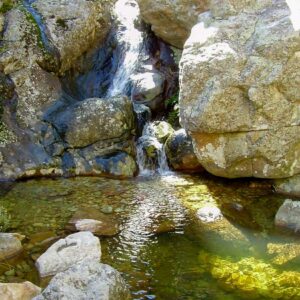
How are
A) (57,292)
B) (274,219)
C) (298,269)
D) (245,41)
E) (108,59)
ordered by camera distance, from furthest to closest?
(108,59), (245,41), (274,219), (298,269), (57,292)

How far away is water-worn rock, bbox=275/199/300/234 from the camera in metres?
6.84

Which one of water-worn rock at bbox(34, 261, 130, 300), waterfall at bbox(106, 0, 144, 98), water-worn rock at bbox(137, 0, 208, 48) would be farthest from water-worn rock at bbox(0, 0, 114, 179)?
water-worn rock at bbox(34, 261, 130, 300)

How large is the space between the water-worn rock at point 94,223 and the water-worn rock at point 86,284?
83.8 inches

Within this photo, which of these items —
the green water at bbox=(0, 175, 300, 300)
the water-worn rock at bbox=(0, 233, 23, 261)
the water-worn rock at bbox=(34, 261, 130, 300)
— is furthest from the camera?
the water-worn rock at bbox=(0, 233, 23, 261)

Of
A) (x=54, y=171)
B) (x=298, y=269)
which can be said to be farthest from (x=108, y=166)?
(x=298, y=269)

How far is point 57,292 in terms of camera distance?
429 centimetres

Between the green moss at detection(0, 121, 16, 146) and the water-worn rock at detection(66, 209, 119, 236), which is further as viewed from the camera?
the green moss at detection(0, 121, 16, 146)

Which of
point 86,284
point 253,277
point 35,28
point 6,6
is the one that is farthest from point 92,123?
point 86,284

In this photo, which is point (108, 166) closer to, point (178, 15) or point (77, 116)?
point (77, 116)

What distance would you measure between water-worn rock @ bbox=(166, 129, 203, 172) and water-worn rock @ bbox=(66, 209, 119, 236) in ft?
9.71

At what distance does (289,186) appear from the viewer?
27.3 feet

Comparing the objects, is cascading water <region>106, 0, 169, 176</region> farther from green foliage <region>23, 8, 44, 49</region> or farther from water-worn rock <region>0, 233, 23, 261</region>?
water-worn rock <region>0, 233, 23, 261</region>

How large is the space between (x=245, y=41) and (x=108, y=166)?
4.27m

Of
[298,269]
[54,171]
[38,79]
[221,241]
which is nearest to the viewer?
[298,269]
